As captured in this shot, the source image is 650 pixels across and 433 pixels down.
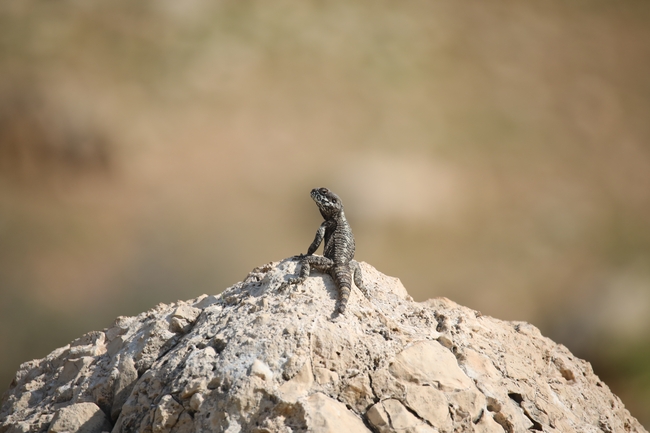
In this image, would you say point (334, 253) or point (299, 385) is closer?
point (299, 385)

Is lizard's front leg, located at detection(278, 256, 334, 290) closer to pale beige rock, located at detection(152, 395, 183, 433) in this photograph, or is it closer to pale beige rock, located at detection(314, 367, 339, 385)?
pale beige rock, located at detection(314, 367, 339, 385)

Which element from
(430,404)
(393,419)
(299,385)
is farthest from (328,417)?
(430,404)

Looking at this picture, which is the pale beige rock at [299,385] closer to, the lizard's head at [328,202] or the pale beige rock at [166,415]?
the pale beige rock at [166,415]

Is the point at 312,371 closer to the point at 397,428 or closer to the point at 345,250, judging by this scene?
the point at 397,428

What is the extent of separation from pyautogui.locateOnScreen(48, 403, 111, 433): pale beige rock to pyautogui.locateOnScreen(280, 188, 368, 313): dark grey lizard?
5.19 ft

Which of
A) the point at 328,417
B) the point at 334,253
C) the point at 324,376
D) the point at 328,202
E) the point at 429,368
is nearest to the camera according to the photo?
the point at 328,417

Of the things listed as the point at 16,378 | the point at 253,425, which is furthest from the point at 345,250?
the point at 16,378

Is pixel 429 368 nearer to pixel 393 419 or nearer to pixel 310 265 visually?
pixel 393 419

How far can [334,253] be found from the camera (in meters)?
4.55

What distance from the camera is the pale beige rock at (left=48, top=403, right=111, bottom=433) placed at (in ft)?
12.4

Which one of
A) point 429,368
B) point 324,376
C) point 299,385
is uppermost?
point 429,368

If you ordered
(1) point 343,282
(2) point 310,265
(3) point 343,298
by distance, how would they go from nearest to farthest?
1. (3) point 343,298
2. (1) point 343,282
3. (2) point 310,265

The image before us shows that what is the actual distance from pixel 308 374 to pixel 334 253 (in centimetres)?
131

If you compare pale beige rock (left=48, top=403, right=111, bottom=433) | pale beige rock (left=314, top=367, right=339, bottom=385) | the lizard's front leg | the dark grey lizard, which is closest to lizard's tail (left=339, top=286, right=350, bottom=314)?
the dark grey lizard
